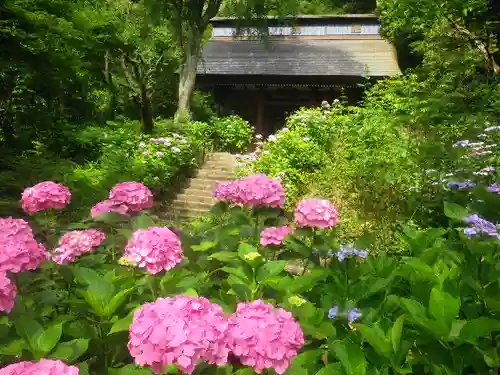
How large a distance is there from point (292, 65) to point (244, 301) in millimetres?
14989

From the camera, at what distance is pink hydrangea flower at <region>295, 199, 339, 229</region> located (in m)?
2.24

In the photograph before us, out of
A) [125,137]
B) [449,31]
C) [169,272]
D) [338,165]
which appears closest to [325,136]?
[338,165]

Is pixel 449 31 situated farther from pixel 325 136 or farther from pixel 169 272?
pixel 169 272

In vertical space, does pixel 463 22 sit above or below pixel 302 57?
above

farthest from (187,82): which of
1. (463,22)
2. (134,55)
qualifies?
(463,22)

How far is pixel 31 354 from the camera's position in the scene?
4.30 ft

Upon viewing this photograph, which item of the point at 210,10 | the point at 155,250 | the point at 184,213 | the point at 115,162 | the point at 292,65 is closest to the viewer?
the point at 155,250

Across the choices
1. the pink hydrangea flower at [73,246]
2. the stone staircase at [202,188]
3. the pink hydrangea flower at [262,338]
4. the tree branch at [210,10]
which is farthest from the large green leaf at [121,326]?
the tree branch at [210,10]

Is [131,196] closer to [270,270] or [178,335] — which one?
[270,270]

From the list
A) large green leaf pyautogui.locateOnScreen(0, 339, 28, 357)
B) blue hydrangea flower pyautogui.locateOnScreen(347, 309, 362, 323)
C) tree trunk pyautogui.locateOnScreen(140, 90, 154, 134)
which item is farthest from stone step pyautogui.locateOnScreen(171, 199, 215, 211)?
large green leaf pyautogui.locateOnScreen(0, 339, 28, 357)

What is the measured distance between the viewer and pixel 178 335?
3.52ft

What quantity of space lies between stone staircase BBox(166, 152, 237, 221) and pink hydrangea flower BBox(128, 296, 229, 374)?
25.1 feet

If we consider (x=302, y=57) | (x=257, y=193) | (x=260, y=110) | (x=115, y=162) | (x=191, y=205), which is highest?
(x=257, y=193)

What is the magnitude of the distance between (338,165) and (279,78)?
26.2 ft
